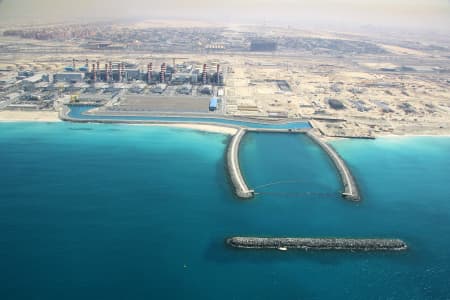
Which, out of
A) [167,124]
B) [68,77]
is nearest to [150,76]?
[68,77]

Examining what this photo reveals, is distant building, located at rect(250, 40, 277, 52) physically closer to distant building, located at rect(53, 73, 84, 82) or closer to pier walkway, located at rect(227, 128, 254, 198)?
distant building, located at rect(53, 73, 84, 82)

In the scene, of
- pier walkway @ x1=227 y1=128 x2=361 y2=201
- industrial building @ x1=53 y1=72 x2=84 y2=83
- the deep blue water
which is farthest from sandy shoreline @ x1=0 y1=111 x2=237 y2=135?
industrial building @ x1=53 y1=72 x2=84 y2=83

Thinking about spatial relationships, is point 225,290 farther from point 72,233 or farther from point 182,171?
point 182,171

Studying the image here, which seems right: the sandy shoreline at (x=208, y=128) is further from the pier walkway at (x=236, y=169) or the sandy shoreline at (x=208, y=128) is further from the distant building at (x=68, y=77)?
the distant building at (x=68, y=77)

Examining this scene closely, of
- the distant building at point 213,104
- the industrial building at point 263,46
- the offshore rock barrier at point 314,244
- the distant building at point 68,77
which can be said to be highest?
the industrial building at point 263,46

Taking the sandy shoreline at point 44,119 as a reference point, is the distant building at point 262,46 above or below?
above

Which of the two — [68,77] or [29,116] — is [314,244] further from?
[68,77]

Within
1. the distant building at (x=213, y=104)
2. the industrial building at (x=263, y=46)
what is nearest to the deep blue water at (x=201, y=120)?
the distant building at (x=213, y=104)
